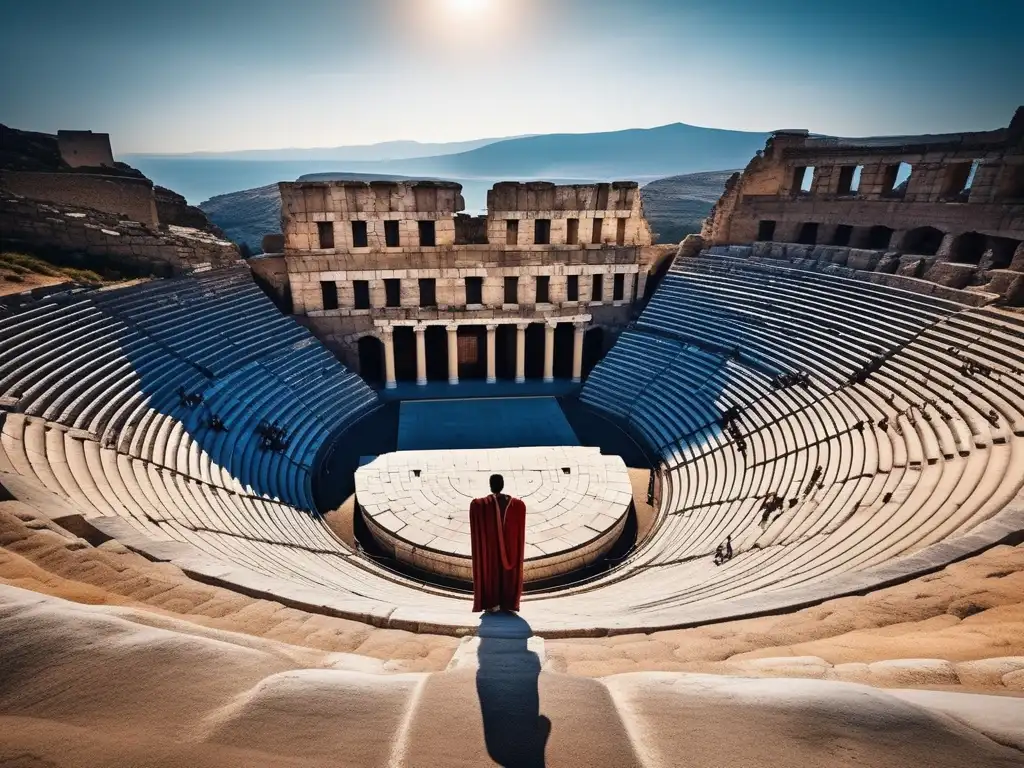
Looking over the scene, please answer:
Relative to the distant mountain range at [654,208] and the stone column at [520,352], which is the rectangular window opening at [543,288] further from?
the distant mountain range at [654,208]

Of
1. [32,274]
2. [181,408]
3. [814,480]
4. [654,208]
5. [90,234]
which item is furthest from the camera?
[654,208]

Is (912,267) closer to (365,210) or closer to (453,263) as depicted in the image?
(453,263)

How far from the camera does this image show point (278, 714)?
7.30 feet

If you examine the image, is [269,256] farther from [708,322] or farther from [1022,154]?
[1022,154]

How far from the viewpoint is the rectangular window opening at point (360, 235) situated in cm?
2247

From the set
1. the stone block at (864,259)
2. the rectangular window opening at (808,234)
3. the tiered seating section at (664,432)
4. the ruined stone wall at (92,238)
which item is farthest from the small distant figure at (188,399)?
the rectangular window opening at (808,234)

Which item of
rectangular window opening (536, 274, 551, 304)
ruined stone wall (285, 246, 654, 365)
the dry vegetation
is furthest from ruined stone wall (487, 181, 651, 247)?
the dry vegetation

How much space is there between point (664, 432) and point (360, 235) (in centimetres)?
1424

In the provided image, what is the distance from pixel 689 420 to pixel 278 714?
17.5 meters

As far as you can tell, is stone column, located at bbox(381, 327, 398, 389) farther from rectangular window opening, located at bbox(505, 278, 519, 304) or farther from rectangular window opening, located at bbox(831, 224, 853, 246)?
rectangular window opening, located at bbox(831, 224, 853, 246)

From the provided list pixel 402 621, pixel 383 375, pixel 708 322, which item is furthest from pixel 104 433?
pixel 708 322

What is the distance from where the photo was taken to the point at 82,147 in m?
33.8

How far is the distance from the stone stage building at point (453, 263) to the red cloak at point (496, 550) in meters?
17.8

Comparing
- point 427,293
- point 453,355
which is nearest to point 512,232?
point 427,293
